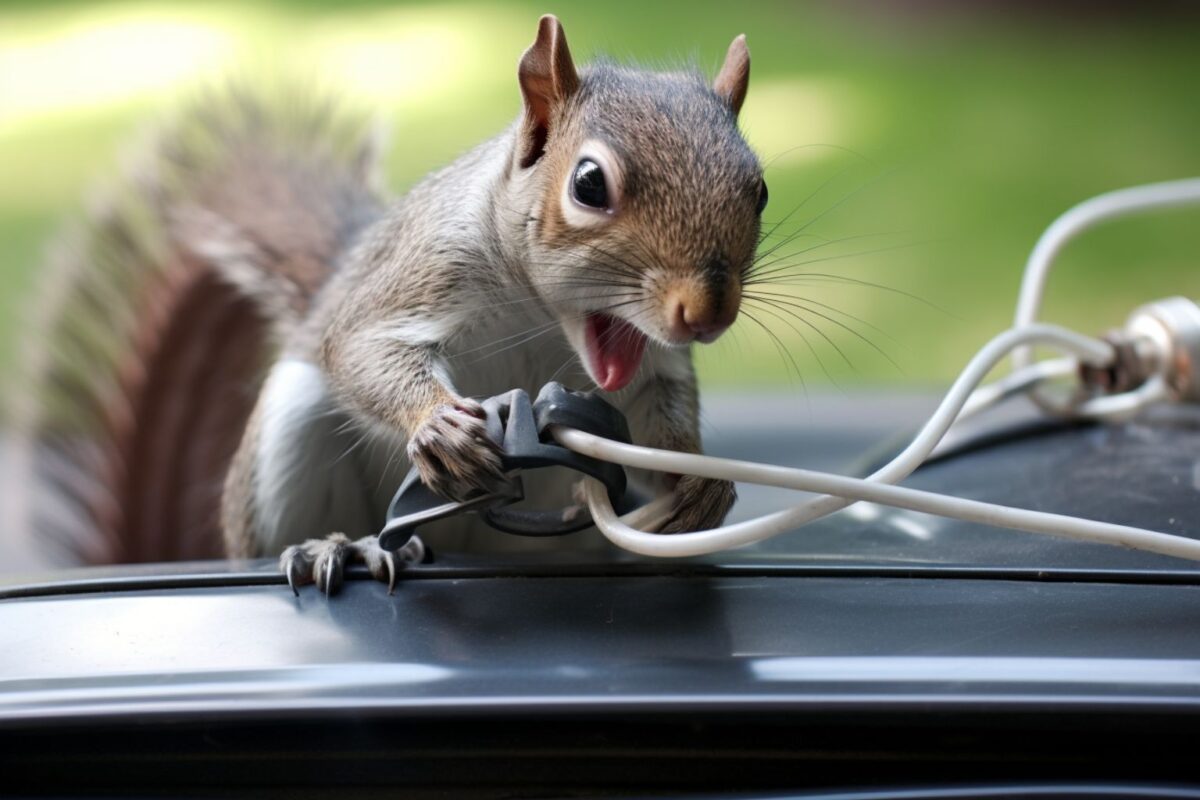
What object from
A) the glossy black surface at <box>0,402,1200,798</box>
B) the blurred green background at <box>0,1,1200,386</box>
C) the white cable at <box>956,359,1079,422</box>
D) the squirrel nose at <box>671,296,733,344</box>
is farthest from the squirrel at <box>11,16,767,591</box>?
the blurred green background at <box>0,1,1200,386</box>

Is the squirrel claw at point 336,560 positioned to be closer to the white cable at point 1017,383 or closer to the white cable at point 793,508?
the white cable at point 793,508

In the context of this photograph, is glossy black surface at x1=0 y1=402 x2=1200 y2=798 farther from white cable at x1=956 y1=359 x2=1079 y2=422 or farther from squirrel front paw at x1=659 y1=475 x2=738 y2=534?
white cable at x1=956 y1=359 x2=1079 y2=422

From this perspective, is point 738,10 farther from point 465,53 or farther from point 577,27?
point 465,53

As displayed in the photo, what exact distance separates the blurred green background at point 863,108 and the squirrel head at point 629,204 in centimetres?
186

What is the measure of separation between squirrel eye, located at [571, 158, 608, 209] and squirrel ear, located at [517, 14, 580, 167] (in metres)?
0.10

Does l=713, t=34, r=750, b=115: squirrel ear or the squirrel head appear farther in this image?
l=713, t=34, r=750, b=115: squirrel ear

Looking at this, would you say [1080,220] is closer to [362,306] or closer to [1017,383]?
[1017,383]

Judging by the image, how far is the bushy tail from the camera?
1.45 metres

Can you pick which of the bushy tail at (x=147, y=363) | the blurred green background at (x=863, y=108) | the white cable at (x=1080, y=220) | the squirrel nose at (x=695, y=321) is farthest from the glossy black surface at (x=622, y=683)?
the blurred green background at (x=863, y=108)

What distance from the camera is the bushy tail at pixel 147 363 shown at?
1.45 metres

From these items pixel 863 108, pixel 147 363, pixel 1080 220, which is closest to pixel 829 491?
pixel 1080 220

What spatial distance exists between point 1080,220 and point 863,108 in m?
2.43

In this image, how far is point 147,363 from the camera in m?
1.45

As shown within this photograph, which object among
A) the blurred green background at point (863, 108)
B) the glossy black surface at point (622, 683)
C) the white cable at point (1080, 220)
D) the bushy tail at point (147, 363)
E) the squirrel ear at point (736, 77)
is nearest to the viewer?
the glossy black surface at point (622, 683)
